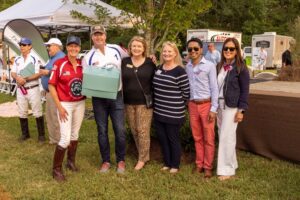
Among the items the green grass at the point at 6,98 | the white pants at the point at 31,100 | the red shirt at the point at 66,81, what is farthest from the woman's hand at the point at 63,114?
the green grass at the point at 6,98

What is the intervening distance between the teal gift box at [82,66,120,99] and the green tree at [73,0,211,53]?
2454 mm

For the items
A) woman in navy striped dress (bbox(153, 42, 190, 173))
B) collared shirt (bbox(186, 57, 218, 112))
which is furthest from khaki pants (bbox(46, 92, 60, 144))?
collared shirt (bbox(186, 57, 218, 112))

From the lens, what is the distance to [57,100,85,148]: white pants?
4.64m

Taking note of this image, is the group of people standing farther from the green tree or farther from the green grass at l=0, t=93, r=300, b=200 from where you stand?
the green tree

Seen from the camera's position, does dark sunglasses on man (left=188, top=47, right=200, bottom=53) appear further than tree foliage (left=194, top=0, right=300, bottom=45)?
No

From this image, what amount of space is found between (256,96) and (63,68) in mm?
2744

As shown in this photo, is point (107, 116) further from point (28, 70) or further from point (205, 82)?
point (28, 70)

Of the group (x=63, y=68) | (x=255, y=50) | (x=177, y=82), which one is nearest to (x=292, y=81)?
(x=177, y=82)

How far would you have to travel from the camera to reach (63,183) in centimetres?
468

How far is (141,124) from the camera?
4945 millimetres

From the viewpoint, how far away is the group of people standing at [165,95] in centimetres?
452

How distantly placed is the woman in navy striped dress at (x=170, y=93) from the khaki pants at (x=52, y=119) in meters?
2.07

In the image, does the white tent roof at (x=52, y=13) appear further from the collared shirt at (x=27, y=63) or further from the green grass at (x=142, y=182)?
the green grass at (x=142, y=182)

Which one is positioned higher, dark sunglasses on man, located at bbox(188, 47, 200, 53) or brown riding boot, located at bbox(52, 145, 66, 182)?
dark sunglasses on man, located at bbox(188, 47, 200, 53)
